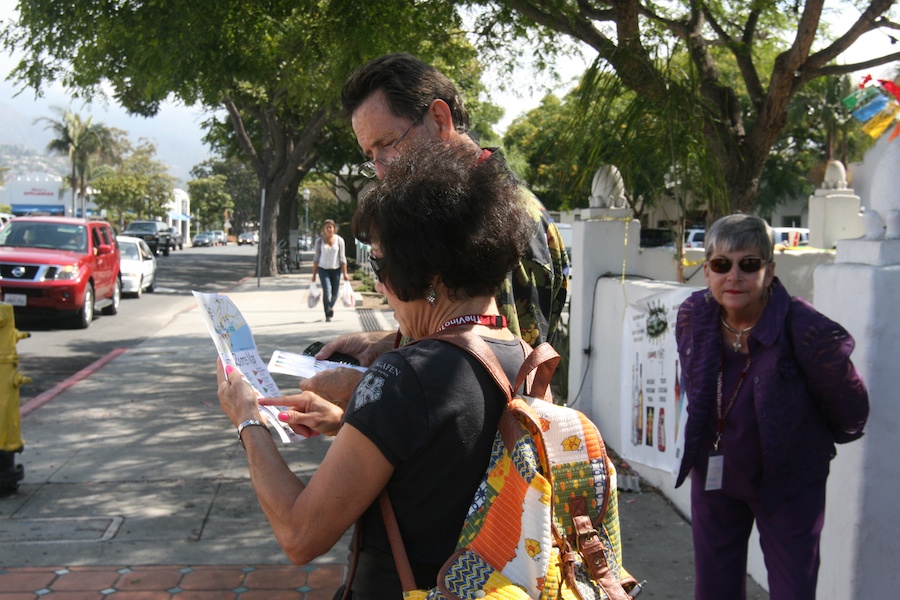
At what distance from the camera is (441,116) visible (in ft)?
7.63

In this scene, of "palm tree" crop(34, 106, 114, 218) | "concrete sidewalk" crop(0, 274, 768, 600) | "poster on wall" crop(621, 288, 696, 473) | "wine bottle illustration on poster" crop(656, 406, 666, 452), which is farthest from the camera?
"palm tree" crop(34, 106, 114, 218)

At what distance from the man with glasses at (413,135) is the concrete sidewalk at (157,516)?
2355mm

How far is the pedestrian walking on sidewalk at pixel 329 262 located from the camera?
1394 centimetres

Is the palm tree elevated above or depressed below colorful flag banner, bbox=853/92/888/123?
above

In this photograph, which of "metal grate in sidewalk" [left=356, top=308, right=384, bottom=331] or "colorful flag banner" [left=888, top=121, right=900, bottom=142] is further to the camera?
"metal grate in sidewalk" [left=356, top=308, right=384, bottom=331]

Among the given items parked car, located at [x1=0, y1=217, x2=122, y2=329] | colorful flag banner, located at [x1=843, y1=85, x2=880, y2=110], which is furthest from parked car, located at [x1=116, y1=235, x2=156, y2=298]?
colorful flag banner, located at [x1=843, y1=85, x2=880, y2=110]

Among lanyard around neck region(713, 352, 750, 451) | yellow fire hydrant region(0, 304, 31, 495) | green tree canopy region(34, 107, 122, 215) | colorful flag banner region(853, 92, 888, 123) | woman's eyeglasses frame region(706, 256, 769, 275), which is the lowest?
yellow fire hydrant region(0, 304, 31, 495)

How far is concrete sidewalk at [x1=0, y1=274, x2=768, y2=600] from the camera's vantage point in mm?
4145

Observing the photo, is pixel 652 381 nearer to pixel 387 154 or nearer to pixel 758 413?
pixel 758 413

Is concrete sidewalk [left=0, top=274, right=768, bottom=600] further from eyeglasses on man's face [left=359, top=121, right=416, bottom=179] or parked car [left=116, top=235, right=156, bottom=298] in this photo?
parked car [left=116, top=235, right=156, bottom=298]

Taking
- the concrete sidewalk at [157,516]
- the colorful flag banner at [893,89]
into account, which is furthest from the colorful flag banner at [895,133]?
the concrete sidewalk at [157,516]

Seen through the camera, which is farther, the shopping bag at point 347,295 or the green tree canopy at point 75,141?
the green tree canopy at point 75,141

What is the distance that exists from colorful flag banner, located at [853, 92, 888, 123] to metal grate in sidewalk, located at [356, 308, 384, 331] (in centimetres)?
1003

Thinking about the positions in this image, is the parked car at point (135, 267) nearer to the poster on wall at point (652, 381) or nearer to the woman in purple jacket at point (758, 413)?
the poster on wall at point (652, 381)
